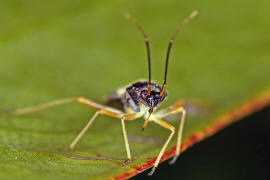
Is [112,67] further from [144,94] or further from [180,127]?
[180,127]

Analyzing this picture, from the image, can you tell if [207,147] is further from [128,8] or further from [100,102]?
[128,8]

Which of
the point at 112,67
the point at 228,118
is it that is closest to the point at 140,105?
the point at 228,118

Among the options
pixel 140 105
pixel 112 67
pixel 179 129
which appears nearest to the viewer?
pixel 179 129

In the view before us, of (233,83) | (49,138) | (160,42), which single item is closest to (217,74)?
(233,83)

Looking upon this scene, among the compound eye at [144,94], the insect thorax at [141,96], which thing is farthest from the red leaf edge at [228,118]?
the compound eye at [144,94]

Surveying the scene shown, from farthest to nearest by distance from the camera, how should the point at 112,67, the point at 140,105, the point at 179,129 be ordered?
the point at 112,67
the point at 140,105
the point at 179,129

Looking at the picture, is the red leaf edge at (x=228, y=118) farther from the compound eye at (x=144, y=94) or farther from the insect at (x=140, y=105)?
the compound eye at (x=144, y=94)
